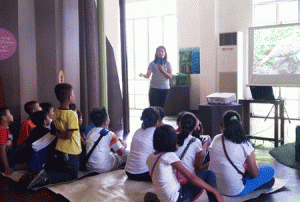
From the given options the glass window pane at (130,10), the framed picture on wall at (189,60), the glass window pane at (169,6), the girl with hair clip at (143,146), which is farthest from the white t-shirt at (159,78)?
the glass window pane at (130,10)

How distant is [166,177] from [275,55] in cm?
428

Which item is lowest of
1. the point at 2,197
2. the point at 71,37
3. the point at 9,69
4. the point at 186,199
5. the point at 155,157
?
the point at 2,197

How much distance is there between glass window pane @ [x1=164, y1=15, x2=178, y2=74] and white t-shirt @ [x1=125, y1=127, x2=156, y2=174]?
6.93 meters

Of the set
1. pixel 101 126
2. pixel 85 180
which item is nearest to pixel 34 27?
pixel 101 126

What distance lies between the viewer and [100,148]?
3674 millimetres

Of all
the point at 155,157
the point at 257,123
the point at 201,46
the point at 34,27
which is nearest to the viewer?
the point at 155,157

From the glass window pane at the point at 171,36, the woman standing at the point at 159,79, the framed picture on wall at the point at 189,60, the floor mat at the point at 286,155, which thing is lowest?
the floor mat at the point at 286,155

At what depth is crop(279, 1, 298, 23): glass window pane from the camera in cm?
805

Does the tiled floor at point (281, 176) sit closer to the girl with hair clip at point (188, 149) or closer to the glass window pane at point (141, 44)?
the girl with hair clip at point (188, 149)

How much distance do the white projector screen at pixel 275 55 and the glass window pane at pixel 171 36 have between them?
14.4ft

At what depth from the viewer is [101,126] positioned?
3.75 metres

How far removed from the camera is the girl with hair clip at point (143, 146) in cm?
336

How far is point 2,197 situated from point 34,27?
2848 millimetres

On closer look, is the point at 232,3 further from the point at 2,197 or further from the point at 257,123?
the point at 2,197
